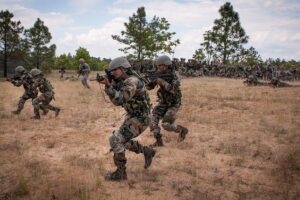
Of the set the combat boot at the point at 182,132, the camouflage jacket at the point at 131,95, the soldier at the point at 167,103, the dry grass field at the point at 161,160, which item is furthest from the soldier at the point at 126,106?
the combat boot at the point at 182,132

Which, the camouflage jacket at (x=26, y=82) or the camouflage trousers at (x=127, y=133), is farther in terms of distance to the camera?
the camouflage jacket at (x=26, y=82)

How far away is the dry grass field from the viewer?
579 centimetres

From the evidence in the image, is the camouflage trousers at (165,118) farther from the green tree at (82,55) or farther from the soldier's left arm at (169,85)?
the green tree at (82,55)

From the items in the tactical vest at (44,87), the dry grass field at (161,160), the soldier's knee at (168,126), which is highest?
the tactical vest at (44,87)

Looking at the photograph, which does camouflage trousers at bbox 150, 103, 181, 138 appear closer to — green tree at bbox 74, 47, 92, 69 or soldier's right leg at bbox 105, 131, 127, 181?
soldier's right leg at bbox 105, 131, 127, 181

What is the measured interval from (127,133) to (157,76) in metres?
2.10

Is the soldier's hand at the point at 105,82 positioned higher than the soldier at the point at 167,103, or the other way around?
the soldier's hand at the point at 105,82

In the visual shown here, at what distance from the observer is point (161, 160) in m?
7.62

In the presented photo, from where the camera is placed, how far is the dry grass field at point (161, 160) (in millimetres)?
5789

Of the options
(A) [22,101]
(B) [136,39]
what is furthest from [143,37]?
(A) [22,101]

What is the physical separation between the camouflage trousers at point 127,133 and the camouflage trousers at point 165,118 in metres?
1.86

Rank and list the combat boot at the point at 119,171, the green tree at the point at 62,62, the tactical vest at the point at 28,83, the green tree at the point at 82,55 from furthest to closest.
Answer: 1. the green tree at the point at 62,62
2. the green tree at the point at 82,55
3. the tactical vest at the point at 28,83
4. the combat boot at the point at 119,171

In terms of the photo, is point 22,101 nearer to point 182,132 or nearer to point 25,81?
point 25,81

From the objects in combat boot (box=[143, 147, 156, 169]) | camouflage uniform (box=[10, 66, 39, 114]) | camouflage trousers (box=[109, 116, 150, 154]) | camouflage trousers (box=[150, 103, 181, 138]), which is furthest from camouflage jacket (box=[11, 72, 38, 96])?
camouflage trousers (box=[109, 116, 150, 154])
